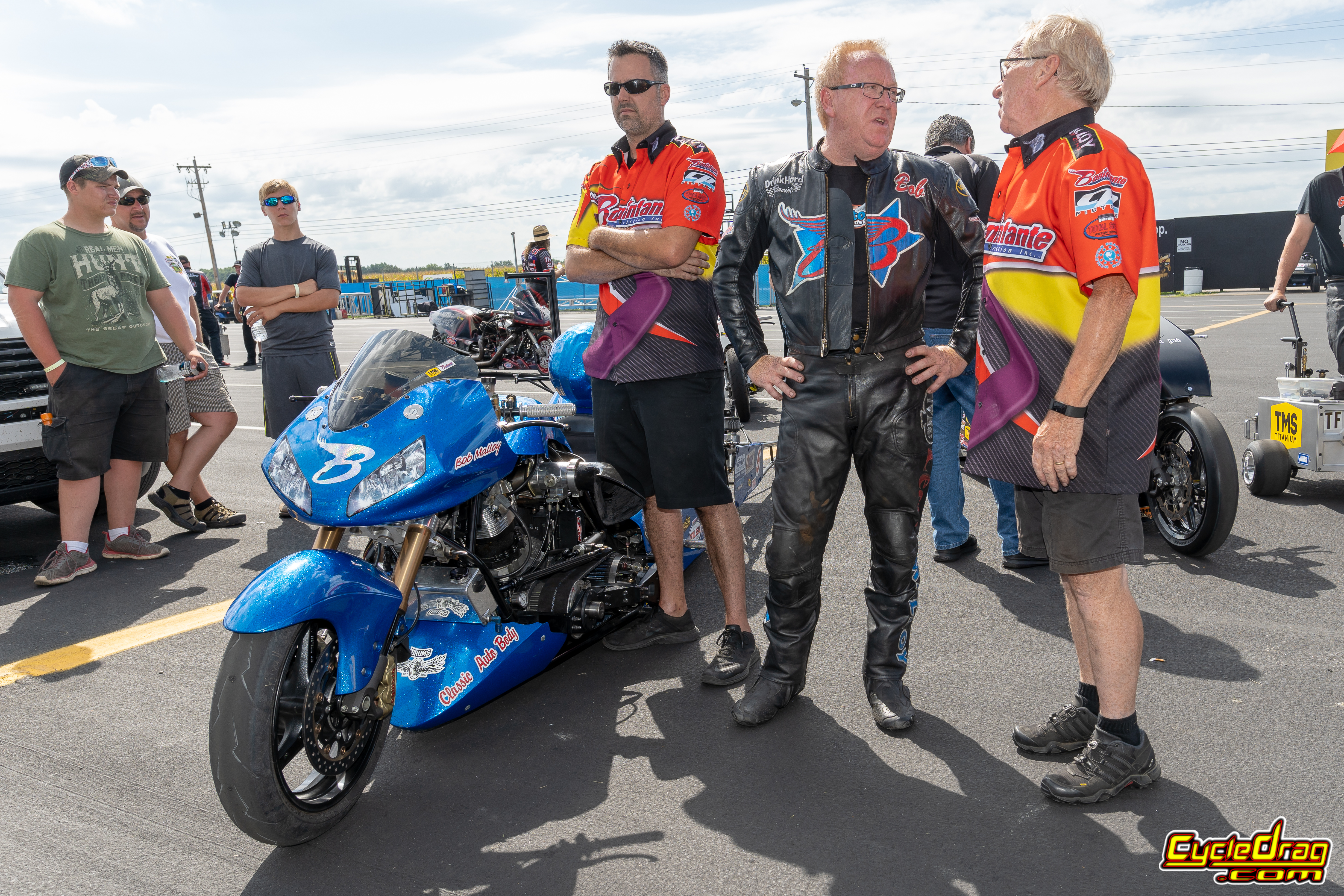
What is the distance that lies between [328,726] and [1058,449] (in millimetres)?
2114

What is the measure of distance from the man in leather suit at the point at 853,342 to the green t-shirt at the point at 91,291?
12.1 ft

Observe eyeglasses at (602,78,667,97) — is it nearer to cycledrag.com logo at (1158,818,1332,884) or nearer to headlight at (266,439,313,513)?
headlight at (266,439,313,513)

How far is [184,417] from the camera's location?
6.28 m

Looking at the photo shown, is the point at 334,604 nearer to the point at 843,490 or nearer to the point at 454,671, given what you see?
the point at 454,671

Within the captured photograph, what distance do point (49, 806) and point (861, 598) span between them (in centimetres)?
314

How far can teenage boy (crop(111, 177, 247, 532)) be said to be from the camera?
6137 millimetres

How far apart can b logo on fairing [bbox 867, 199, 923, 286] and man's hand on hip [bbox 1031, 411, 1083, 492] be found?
73 cm

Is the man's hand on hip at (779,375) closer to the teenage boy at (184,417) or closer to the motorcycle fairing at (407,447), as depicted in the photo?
the motorcycle fairing at (407,447)

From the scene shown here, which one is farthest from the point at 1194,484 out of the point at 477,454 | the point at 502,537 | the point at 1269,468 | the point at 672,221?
the point at 477,454

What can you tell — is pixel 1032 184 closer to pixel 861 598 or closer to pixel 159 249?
pixel 861 598

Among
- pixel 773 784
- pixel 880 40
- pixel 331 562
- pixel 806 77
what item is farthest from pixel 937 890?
pixel 806 77

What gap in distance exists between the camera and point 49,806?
2.91 meters

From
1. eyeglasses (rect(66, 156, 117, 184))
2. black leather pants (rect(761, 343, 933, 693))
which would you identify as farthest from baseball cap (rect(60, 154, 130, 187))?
black leather pants (rect(761, 343, 933, 693))

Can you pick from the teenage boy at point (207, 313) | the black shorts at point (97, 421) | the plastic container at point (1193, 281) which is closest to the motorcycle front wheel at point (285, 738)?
the black shorts at point (97, 421)
